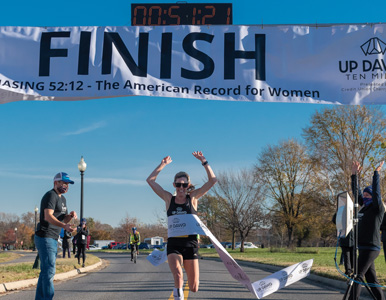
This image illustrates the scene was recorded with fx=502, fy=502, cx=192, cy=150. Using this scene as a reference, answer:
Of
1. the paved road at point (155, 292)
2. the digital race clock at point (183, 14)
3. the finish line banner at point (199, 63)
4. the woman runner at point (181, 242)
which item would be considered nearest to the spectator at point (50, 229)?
the woman runner at point (181, 242)

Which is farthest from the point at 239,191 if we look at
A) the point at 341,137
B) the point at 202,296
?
the point at 202,296

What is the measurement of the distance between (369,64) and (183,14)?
9.16m

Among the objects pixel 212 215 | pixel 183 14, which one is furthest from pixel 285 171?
Answer: pixel 183 14

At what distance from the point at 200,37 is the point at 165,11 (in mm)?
9115

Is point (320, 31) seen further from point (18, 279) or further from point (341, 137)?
point (341, 137)

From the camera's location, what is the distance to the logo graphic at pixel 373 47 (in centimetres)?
Answer: 636

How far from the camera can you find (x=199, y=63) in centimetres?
638

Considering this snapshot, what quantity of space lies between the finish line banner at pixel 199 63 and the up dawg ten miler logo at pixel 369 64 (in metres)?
0.01

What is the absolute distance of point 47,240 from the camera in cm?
729

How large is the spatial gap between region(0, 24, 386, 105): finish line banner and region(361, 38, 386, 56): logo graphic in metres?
0.01

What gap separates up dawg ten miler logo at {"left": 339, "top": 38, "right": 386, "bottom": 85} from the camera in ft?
20.7

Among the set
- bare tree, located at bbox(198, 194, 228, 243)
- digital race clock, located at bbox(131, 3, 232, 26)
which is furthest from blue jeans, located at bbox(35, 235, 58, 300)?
bare tree, located at bbox(198, 194, 228, 243)

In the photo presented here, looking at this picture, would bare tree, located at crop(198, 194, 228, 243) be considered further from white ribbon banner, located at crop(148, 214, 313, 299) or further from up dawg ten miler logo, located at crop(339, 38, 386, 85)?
up dawg ten miler logo, located at crop(339, 38, 386, 85)

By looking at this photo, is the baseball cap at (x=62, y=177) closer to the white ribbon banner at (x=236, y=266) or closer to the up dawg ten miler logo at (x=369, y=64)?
the white ribbon banner at (x=236, y=266)
